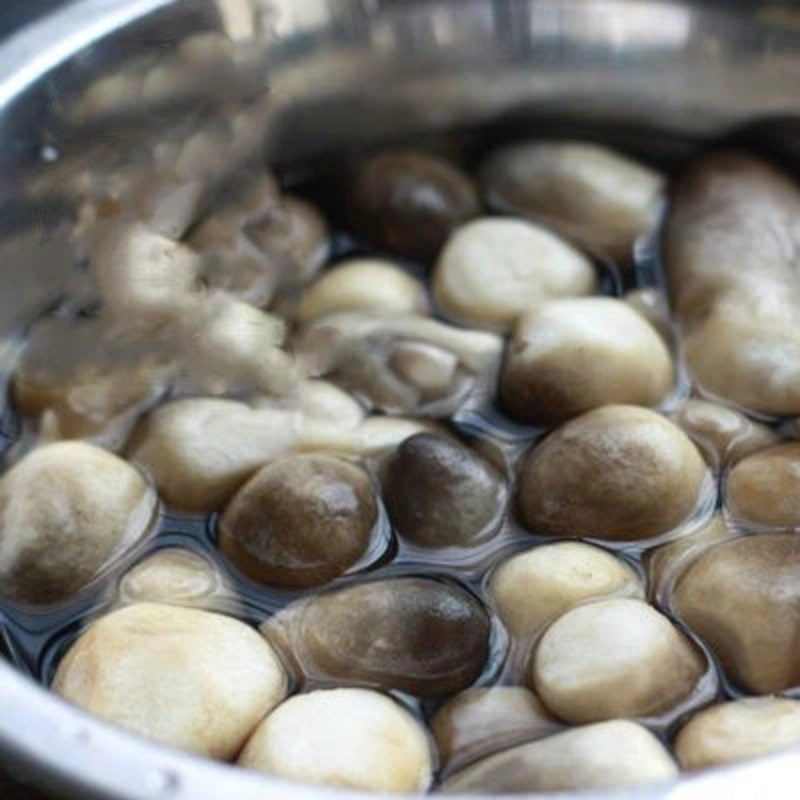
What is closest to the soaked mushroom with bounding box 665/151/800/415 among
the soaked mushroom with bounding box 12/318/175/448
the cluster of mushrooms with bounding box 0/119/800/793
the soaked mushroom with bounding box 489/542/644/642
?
the cluster of mushrooms with bounding box 0/119/800/793

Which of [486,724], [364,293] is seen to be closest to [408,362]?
[364,293]

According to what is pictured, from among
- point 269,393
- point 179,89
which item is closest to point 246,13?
point 179,89

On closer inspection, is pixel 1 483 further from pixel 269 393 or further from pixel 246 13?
pixel 246 13

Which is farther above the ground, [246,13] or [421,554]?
[246,13]

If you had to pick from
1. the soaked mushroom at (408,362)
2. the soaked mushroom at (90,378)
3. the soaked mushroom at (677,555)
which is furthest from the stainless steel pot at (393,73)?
the soaked mushroom at (677,555)

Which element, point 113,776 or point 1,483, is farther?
point 1,483

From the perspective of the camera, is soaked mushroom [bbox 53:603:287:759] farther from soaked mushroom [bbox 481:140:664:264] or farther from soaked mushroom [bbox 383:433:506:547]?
soaked mushroom [bbox 481:140:664:264]
